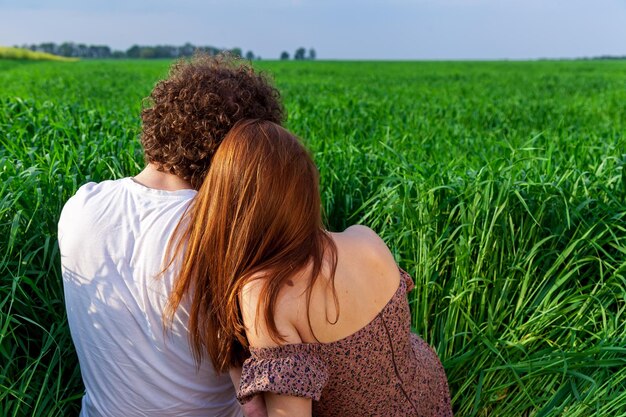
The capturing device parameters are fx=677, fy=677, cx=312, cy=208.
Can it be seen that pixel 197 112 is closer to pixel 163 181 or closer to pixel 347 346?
pixel 163 181

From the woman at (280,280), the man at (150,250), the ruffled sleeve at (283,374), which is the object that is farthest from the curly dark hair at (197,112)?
the ruffled sleeve at (283,374)

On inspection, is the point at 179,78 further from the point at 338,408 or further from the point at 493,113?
the point at 493,113

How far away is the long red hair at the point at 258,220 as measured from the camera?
4.97ft

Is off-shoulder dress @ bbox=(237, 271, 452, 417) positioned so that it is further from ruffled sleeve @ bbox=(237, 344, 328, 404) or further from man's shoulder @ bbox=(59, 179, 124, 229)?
man's shoulder @ bbox=(59, 179, 124, 229)

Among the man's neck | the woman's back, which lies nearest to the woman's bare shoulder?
the woman's back

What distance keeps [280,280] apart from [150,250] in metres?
0.42

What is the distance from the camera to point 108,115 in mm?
6215

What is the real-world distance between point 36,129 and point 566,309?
375 centimetres

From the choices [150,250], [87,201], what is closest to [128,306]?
[150,250]

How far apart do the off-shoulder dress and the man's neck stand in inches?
21.7

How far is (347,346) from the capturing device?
1681 mm

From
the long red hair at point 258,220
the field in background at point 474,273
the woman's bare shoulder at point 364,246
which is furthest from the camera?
the field in background at point 474,273

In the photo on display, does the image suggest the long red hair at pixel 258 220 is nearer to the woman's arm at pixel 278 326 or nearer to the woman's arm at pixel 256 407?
the woman's arm at pixel 278 326

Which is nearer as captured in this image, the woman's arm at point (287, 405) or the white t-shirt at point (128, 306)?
the woman's arm at point (287, 405)
